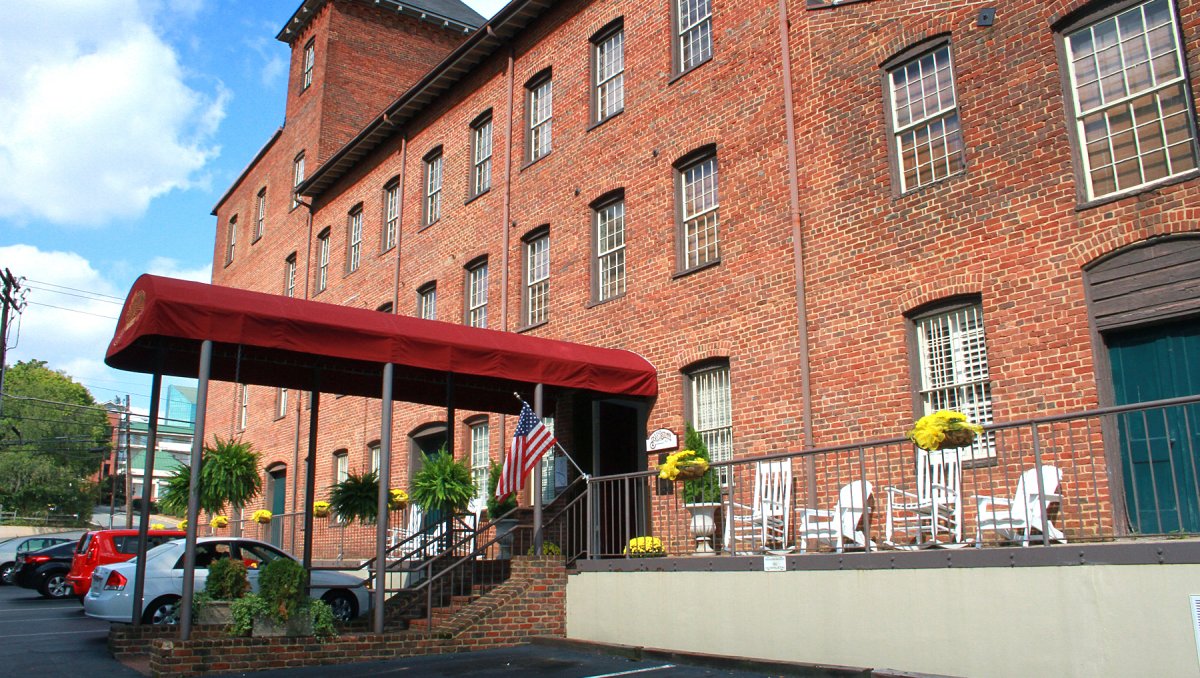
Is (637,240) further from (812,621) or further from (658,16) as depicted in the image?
(812,621)

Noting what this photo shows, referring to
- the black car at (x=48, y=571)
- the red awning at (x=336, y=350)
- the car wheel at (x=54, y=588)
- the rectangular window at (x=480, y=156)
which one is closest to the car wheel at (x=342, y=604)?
the red awning at (x=336, y=350)

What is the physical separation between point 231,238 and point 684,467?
1115 inches

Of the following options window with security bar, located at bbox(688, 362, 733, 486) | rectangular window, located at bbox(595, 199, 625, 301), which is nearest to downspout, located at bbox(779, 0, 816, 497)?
window with security bar, located at bbox(688, 362, 733, 486)

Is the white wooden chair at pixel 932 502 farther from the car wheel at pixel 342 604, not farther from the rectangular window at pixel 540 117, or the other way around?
the rectangular window at pixel 540 117

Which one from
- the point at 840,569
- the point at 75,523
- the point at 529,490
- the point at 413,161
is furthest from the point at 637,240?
the point at 75,523

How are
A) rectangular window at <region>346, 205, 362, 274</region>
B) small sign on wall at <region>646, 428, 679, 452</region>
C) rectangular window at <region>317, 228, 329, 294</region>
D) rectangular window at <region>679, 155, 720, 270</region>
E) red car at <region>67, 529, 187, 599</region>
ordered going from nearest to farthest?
small sign on wall at <region>646, 428, 679, 452</region>, rectangular window at <region>679, 155, 720, 270</region>, red car at <region>67, 529, 187, 599</region>, rectangular window at <region>346, 205, 362, 274</region>, rectangular window at <region>317, 228, 329, 294</region>

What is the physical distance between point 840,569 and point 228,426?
26287mm

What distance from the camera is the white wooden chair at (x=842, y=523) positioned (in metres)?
9.24

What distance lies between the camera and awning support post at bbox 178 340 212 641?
32.2 ft

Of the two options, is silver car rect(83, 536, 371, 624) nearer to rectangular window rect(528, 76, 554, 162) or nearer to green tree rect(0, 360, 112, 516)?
rectangular window rect(528, 76, 554, 162)

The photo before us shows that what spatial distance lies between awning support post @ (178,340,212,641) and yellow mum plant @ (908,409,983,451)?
686cm

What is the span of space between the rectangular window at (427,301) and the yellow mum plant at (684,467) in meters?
10.4

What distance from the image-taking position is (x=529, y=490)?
16859 millimetres

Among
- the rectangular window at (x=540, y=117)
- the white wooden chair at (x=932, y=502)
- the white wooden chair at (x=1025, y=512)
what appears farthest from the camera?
the rectangular window at (x=540, y=117)
